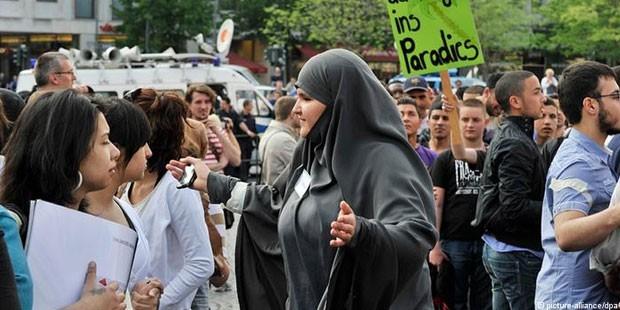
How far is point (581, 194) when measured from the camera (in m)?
4.97

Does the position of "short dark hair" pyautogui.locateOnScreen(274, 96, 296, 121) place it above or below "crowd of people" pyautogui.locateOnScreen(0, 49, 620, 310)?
below

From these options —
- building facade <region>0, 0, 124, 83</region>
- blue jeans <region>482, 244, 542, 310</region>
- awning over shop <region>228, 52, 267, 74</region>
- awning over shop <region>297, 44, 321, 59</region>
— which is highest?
blue jeans <region>482, 244, 542, 310</region>

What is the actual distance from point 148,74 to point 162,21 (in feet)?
95.6

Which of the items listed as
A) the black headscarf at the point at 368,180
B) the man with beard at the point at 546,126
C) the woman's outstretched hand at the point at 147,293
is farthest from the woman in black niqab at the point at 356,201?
the man with beard at the point at 546,126

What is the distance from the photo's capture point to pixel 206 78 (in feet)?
79.6

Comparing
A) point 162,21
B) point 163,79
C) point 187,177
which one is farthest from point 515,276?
point 162,21

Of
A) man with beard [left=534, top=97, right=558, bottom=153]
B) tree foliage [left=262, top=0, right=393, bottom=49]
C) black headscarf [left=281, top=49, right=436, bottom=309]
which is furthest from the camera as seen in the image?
tree foliage [left=262, top=0, right=393, bottom=49]

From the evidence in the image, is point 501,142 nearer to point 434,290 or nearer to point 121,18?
point 434,290

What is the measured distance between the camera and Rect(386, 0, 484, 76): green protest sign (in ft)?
25.6

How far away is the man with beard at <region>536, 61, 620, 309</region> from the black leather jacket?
1.27 metres

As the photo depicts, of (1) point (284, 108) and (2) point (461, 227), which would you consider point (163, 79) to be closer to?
(1) point (284, 108)

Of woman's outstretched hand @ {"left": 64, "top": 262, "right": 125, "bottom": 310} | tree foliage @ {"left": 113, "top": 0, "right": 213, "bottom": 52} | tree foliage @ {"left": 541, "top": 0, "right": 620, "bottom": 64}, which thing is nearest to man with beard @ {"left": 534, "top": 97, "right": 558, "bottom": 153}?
woman's outstretched hand @ {"left": 64, "top": 262, "right": 125, "bottom": 310}

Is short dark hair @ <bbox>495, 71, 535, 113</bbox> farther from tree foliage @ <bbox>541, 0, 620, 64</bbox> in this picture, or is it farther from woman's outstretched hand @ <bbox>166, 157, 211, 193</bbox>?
tree foliage @ <bbox>541, 0, 620, 64</bbox>

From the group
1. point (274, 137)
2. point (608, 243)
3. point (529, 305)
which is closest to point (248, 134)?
point (274, 137)
